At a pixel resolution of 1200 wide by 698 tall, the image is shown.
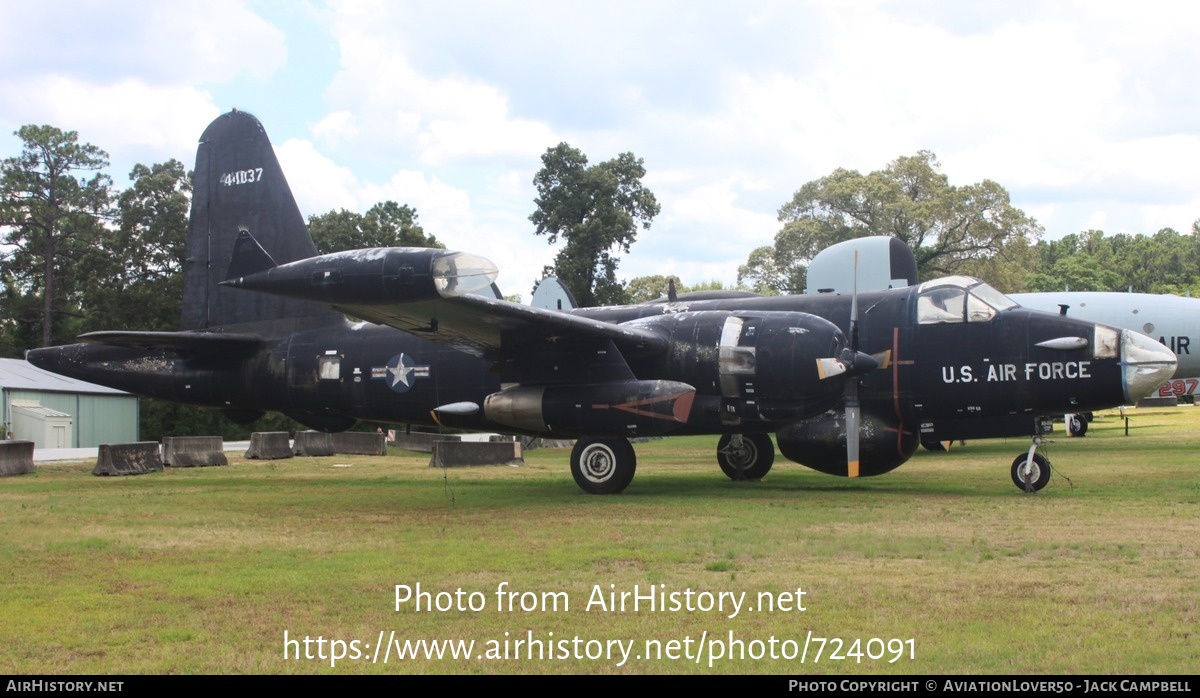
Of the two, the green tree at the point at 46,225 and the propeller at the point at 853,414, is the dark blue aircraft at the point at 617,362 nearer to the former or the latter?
the propeller at the point at 853,414

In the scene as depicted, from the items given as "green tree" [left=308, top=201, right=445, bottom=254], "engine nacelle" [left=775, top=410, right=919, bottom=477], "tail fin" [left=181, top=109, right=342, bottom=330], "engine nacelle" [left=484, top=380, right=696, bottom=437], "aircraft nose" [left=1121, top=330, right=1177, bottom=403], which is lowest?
"engine nacelle" [left=775, top=410, right=919, bottom=477]

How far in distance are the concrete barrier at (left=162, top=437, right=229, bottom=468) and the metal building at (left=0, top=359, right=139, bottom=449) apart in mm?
19053

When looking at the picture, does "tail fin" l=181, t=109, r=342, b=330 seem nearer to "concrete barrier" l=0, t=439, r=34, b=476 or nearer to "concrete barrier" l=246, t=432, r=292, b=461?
"concrete barrier" l=0, t=439, r=34, b=476

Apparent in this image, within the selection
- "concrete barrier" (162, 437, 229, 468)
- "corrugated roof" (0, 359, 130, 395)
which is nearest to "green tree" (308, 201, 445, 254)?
"corrugated roof" (0, 359, 130, 395)

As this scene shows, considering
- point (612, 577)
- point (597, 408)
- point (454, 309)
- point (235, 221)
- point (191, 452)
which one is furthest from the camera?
point (191, 452)

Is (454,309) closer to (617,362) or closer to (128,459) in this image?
(617,362)

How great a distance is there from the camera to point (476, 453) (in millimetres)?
27453

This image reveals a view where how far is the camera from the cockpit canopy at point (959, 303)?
1870 centimetres

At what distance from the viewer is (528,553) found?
38.9ft

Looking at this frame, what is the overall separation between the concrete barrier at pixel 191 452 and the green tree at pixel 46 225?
40.9 m

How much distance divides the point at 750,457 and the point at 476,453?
8331 mm

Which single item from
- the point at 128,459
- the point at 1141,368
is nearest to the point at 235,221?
the point at 128,459

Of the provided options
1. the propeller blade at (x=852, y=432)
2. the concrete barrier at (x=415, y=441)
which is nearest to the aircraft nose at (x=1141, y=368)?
the propeller blade at (x=852, y=432)

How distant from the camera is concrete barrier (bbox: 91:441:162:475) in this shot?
Result: 24906mm
